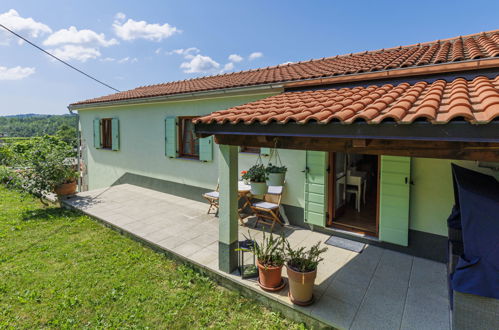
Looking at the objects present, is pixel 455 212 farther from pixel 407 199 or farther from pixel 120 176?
pixel 120 176

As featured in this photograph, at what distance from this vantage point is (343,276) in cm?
380

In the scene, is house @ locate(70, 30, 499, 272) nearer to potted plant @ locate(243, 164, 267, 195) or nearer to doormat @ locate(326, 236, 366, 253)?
doormat @ locate(326, 236, 366, 253)

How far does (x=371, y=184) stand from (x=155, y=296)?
8598mm

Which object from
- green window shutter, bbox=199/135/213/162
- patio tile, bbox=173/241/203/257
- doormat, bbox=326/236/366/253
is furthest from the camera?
green window shutter, bbox=199/135/213/162

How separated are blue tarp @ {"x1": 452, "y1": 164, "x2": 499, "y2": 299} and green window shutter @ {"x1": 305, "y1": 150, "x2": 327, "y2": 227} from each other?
285cm

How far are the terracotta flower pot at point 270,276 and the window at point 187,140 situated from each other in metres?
5.14

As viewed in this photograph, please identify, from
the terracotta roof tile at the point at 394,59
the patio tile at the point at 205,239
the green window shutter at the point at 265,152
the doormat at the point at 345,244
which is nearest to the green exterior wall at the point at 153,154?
the green window shutter at the point at 265,152

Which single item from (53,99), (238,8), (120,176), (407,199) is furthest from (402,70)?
(53,99)

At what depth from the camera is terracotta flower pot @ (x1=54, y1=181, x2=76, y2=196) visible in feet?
25.9

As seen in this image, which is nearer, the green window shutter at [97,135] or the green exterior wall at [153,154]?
the green exterior wall at [153,154]

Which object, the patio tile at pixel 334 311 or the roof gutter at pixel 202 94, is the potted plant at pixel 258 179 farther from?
the roof gutter at pixel 202 94

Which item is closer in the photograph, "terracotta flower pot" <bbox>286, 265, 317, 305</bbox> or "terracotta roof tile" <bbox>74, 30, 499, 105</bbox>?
"terracotta flower pot" <bbox>286, 265, 317, 305</bbox>

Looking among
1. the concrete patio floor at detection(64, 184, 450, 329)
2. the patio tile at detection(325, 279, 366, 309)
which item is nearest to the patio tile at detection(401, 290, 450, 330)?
the concrete patio floor at detection(64, 184, 450, 329)

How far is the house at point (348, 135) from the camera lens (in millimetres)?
2156
